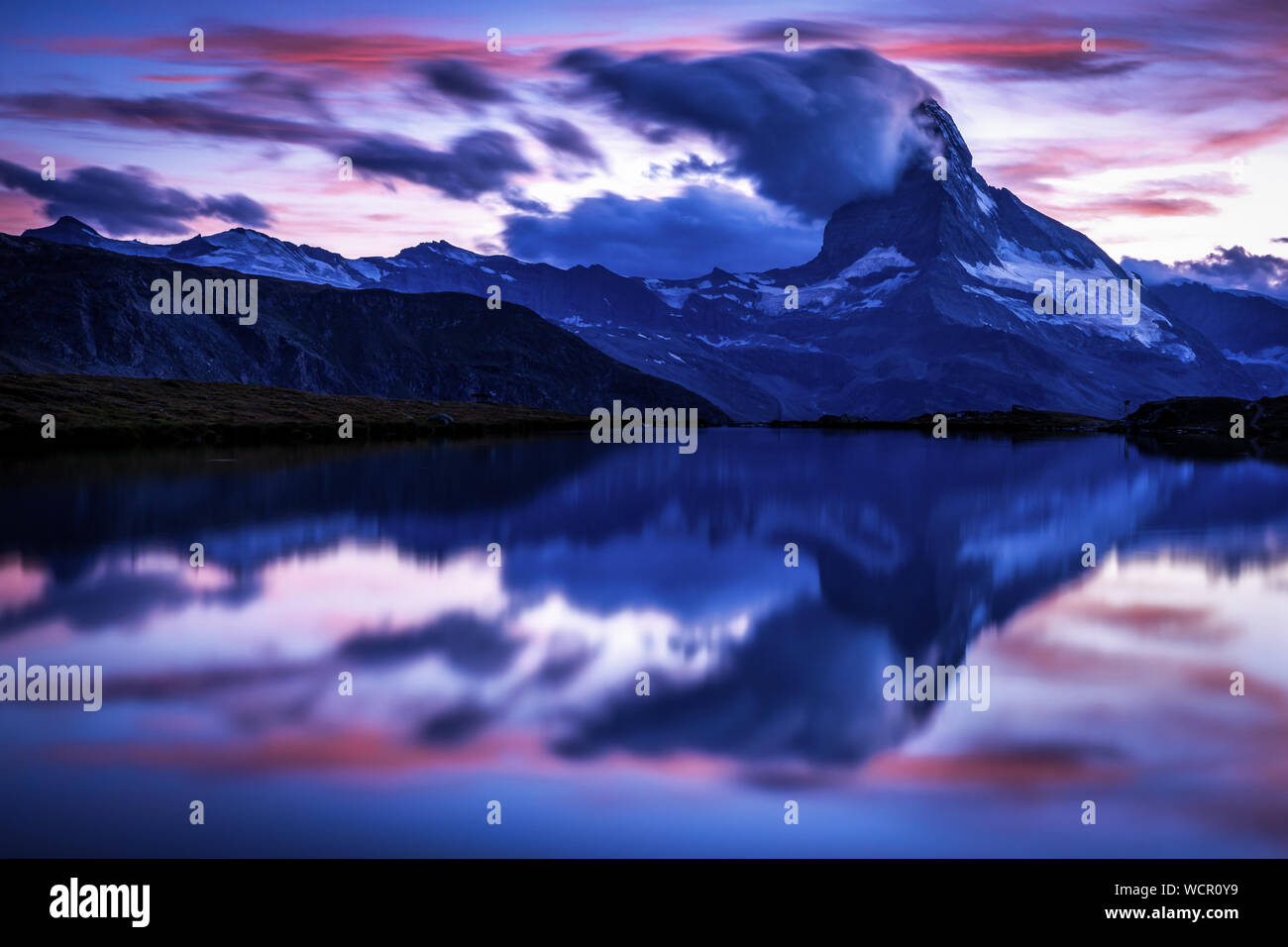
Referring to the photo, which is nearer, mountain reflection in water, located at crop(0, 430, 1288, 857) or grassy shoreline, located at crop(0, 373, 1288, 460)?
mountain reflection in water, located at crop(0, 430, 1288, 857)

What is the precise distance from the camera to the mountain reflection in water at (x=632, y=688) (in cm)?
1274

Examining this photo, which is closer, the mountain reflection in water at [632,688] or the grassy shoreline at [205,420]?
the mountain reflection in water at [632,688]

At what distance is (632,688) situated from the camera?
18219 millimetres

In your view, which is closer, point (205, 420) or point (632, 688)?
point (632, 688)

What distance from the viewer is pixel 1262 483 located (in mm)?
Answer: 69375

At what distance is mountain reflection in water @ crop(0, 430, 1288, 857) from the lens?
12742 mm

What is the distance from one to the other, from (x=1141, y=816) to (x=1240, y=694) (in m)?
7.50

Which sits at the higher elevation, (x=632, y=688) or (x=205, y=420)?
(x=205, y=420)

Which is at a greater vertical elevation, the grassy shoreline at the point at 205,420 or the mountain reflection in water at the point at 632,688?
the grassy shoreline at the point at 205,420

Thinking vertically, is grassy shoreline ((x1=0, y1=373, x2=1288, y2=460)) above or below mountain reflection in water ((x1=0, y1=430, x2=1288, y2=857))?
above
